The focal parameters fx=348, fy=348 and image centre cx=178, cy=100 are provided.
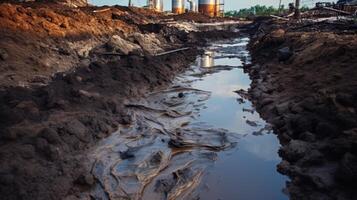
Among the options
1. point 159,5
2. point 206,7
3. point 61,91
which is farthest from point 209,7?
point 61,91

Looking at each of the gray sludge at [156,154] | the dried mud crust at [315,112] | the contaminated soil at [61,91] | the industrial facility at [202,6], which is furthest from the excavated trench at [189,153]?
the industrial facility at [202,6]

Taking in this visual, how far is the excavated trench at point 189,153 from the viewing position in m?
4.81

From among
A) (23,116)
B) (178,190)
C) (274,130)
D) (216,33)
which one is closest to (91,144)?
(23,116)

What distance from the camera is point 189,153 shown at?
19.5 feet

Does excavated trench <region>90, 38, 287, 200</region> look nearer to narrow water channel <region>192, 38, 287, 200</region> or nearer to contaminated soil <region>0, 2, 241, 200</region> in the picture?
narrow water channel <region>192, 38, 287, 200</region>

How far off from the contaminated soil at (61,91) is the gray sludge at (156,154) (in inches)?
5.7

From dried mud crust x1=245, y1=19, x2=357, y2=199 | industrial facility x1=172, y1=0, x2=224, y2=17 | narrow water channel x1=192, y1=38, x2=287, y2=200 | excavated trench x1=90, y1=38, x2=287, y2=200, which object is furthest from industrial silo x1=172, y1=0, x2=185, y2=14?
excavated trench x1=90, y1=38, x2=287, y2=200

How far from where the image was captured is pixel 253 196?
15.6ft

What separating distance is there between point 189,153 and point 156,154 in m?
0.59

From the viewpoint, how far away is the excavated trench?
4.81m

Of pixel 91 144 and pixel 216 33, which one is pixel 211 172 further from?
pixel 216 33

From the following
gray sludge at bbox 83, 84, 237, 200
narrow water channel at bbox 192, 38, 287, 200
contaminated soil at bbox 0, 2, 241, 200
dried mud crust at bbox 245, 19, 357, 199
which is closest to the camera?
→ dried mud crust at bbox 245, 19, 357, 199

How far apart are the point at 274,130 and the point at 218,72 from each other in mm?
6721

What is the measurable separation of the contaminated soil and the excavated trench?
18cm
